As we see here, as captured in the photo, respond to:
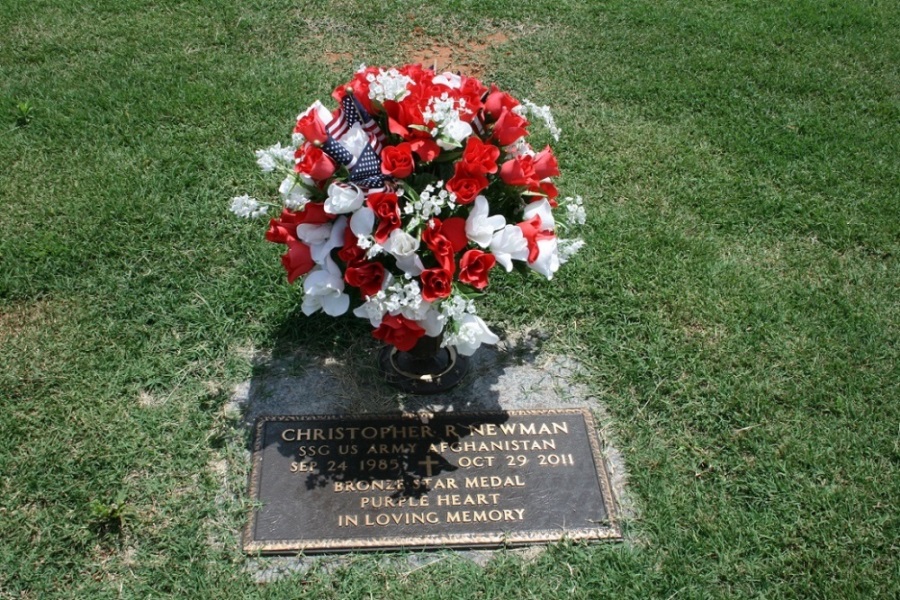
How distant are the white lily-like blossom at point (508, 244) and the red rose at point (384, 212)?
1.22 feet

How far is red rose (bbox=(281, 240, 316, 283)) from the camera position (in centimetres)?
289

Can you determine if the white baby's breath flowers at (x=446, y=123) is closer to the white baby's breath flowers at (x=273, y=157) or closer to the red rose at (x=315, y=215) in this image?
the red rose at (x=315, y=215)

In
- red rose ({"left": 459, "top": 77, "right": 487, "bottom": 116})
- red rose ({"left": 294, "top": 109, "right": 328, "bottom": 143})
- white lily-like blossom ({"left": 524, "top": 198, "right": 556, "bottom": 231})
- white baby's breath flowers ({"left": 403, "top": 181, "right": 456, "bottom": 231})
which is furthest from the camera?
white lily-like blossom ({"left": 524, "top": 198, "right": 556, "bottom": 231})

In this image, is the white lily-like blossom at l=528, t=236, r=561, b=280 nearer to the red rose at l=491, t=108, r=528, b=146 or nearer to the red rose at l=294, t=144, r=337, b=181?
the red rose at l=491, t=108, r=528, b=146

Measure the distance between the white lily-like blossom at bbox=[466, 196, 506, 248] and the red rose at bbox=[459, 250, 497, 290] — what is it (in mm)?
65

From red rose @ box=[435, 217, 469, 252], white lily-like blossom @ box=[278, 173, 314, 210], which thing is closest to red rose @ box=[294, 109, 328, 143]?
white lily-like blossom @ box=[278, 173, 314, 210]

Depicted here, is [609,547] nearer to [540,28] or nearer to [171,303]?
[171,303]

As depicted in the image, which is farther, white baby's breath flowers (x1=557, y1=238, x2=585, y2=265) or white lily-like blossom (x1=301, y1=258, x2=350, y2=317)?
white baby's breath flowers (x1=557, y1=238, x2=585, y2=265)

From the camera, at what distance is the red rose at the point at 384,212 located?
267 centimetres

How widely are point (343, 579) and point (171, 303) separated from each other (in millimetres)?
1622

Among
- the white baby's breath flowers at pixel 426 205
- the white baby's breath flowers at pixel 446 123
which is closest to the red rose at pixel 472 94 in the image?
the white baby's breath flowers at pixel 446 123

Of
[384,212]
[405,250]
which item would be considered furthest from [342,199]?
[405,250]

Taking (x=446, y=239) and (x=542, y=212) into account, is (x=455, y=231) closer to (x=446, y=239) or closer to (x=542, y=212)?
(x=446, y=239)

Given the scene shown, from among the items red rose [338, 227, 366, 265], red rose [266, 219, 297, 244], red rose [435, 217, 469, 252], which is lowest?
red rose [266, 219, 297, 244]
